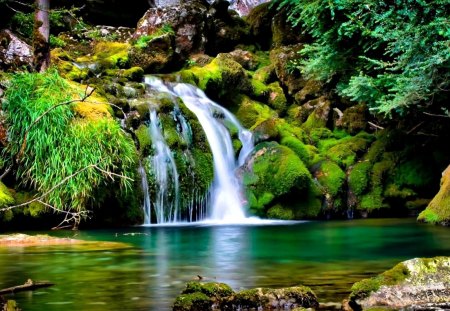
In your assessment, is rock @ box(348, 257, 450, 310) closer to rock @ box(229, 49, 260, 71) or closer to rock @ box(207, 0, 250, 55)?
rock @ box(229, 49, 260, 71)

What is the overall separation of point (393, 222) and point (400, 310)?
9427mm

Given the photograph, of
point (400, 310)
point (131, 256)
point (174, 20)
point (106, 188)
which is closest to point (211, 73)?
point (174, 20)

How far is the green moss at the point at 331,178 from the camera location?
52.9 feet

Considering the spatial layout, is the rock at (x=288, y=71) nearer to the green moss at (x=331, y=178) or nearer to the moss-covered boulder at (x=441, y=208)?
the green moss at (x=331, y=178)

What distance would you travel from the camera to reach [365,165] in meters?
16.7

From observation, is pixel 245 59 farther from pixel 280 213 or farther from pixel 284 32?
pixel 280 213

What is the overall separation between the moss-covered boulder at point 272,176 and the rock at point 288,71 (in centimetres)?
439

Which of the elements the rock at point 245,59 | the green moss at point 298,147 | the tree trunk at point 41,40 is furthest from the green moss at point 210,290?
the rock at point 245,59

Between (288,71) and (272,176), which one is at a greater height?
(288,71)

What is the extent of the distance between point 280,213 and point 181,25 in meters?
9.19

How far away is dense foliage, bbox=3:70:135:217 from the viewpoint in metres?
12.3

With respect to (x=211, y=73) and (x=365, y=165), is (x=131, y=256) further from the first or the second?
(x=211, y=73)

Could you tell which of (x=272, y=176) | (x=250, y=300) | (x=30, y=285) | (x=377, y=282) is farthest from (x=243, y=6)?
(x=250, y=300)

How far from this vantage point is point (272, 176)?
1581cm
